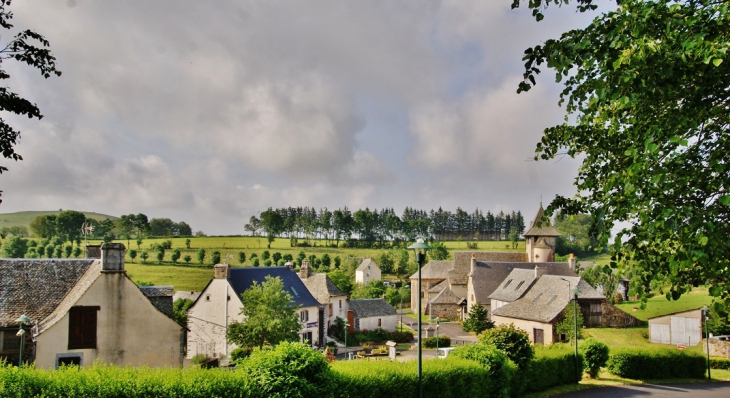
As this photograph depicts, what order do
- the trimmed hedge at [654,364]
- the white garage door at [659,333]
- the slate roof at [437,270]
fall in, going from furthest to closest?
1. the slate roof at [437,270]
2. the white garage door at [659,333]
3. the trimmed hedge at [654,364]

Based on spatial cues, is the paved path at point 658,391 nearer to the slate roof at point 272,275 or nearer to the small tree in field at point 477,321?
the slate roof at point 272,275

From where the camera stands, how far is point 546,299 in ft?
157

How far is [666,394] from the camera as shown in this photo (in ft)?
81.1

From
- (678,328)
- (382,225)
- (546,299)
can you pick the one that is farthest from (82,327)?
(382,225)

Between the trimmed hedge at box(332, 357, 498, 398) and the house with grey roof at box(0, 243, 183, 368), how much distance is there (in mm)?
12721

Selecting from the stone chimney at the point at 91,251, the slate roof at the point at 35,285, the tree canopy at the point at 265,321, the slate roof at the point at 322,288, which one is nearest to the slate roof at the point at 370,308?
the slate roof at the point at 322,288

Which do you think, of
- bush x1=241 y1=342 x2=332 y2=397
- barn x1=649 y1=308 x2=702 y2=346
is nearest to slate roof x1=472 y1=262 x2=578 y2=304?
barn x1=649 y1=308 x2=702 y2=346

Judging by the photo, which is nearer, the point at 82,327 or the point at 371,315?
the point at 82,327

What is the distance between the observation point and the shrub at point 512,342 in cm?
2175

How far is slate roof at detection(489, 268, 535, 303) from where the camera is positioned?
2163 inches

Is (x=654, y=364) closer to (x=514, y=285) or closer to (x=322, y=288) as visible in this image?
(x=514, y=285)

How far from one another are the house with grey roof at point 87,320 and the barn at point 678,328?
125ft

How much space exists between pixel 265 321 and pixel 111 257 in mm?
14435

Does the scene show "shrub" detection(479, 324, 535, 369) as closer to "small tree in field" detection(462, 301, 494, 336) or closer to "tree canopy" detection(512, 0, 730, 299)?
"tree canopy" detection(512, 0, 730, 299)
